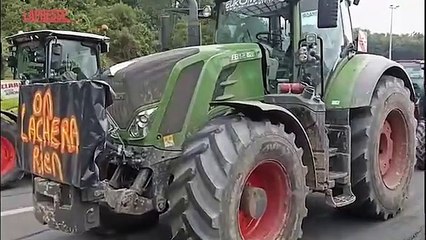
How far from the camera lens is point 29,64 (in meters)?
2.21

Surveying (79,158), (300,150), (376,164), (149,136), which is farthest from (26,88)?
(376,164)

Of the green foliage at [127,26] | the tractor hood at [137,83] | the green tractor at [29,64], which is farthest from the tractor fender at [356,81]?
the green tractor at [29,64]

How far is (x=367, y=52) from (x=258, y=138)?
63.7 inches

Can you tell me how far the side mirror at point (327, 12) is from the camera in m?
3.27

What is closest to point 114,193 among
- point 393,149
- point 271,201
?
point 271,201

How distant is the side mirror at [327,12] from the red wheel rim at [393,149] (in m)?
1.07

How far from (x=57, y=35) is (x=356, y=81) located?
203 centimetres

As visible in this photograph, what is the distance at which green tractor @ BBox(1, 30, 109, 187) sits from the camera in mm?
1590

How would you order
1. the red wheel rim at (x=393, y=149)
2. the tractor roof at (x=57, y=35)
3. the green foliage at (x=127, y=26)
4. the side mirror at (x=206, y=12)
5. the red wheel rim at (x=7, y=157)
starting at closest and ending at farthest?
the red wheel rim at (x=7, y=157)
the green foliage at (x=127, y=26)
the tractor roof at (x=57, y=35)
the side mirror at (x=206, y=12)
the red wheel rim at (x=393, y=149)

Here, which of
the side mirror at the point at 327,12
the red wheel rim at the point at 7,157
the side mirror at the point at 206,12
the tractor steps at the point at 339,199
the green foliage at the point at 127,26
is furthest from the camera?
the side mirror at the point at 206,12

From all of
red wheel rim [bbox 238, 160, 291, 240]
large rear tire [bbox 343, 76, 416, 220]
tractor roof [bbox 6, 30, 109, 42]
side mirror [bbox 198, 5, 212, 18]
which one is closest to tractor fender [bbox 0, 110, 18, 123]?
tractor roof [bbox 6, 30, 109, 42]

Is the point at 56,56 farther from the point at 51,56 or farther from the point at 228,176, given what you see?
the point at 228,176

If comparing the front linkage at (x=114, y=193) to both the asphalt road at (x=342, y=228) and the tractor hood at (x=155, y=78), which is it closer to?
the tractor hood at (x=155, y=78)

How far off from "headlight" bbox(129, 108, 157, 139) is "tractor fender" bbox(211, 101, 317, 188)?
0.34 m
